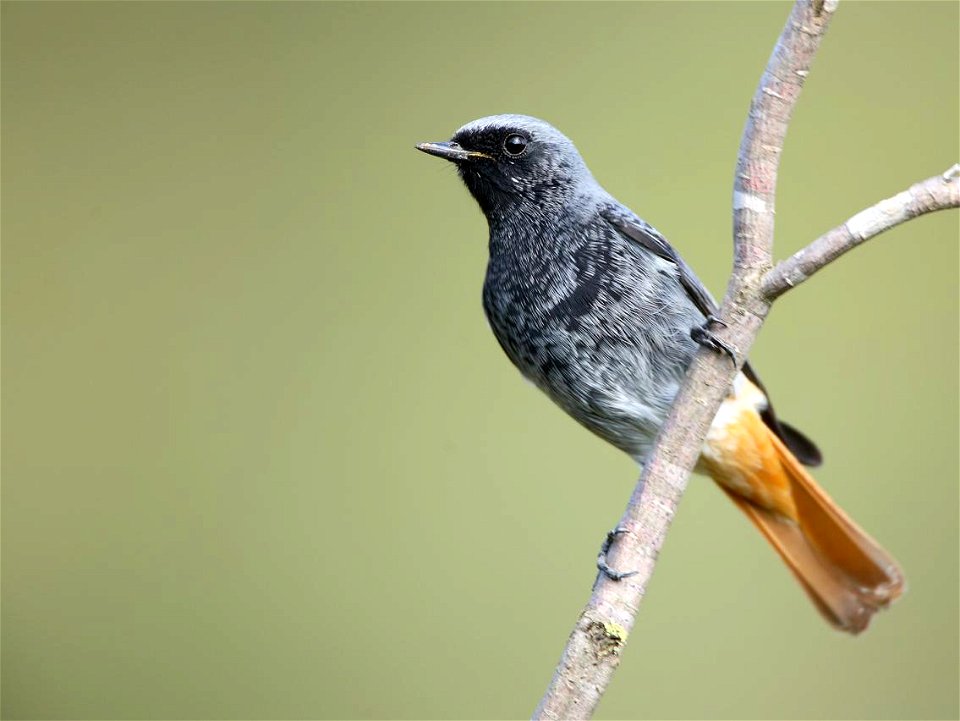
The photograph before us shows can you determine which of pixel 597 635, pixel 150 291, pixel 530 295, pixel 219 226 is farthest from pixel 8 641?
pixel 597 635

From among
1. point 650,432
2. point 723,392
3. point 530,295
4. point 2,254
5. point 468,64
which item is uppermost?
point 468,64

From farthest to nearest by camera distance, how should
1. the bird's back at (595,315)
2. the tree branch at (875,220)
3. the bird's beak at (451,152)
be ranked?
the bird's beak at (451,152)
the bird's back at (595,315)
the tree branch at (875,220)

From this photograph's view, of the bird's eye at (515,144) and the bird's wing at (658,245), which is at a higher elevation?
the bird's eye at (515,144)

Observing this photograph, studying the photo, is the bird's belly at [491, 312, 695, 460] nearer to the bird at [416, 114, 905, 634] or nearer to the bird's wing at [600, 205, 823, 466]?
the bird at [416, 114, 905, 634]

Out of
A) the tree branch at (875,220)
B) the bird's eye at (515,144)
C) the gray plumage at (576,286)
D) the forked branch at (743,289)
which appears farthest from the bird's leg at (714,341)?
the bird's eye at (515,144)

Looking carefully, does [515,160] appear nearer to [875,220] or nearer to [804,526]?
[875,220]

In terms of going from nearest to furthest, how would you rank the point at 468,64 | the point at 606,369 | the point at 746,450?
1. the point at 606,369
2. the point at 746,450
3. the point at 468,64

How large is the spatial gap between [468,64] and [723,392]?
9.47 feet

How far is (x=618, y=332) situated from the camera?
2.70 m

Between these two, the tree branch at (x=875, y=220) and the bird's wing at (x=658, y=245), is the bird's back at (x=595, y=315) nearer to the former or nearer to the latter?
the bird's wing at (x=658, y=245)

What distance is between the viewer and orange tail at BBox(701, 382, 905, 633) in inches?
122

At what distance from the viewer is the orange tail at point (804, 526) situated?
3.10 m

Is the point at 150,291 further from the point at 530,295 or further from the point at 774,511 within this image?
the point at 774,511

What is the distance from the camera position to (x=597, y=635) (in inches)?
77.4
